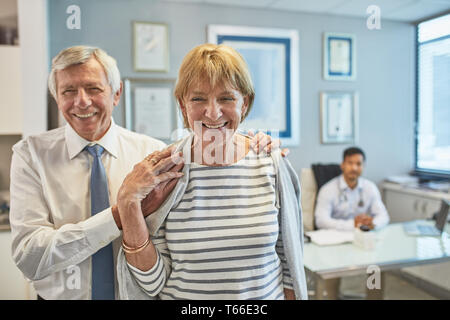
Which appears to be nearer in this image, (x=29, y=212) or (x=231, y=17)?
(x=29, y=212)

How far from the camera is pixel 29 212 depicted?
25.1 inches

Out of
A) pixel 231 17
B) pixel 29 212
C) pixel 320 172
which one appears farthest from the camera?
pixel 320 172

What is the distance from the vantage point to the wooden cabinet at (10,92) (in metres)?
0.71

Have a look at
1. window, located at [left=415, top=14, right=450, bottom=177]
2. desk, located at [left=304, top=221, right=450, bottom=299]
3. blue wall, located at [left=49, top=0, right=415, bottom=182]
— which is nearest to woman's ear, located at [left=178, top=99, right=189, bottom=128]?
blue wall, located at [left=49, top=0, right=415, bottom=182]

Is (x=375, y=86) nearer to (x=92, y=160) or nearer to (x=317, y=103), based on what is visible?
(x=317, y=103)

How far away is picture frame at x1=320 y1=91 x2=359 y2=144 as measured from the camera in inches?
32.9

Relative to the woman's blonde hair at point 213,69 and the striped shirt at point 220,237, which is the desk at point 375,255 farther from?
the woman's blonde hair at point 213,69

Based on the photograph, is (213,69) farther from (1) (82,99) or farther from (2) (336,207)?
(2) (336,207)

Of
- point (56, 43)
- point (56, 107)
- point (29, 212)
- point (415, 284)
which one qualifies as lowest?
point (415, 284)

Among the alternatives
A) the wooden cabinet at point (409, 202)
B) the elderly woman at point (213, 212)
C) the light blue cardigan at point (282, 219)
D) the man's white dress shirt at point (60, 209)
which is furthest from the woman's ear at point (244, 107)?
the wooden cabinet at point (409, 202)

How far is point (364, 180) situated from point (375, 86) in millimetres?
357

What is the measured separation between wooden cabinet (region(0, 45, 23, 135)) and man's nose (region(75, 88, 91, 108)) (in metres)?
0.18

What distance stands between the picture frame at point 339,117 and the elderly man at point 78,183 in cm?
27
